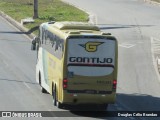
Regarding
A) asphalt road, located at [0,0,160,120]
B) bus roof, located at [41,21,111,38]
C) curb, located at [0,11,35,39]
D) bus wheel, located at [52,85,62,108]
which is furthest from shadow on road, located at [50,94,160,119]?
curb, located at [0,11,35,39]

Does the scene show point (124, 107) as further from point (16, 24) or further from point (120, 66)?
point (16, 24)

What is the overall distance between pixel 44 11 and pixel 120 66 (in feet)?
89.9

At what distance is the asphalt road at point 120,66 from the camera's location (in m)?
25.3

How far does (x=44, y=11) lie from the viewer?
2371 inches

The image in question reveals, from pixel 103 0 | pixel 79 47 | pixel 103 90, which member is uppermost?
pixel 79 47

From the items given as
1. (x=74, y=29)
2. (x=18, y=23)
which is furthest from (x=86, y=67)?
(x=18, y=23)

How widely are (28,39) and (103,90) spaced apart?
23110 millimetres

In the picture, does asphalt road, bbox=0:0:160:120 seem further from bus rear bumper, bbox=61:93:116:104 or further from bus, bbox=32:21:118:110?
bus, bbox=32:21:118:110

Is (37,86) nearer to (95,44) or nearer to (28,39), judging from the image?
(95,44)

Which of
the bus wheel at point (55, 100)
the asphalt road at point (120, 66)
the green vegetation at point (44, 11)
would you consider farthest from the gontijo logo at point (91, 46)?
the green vegetation at point (44, 11)

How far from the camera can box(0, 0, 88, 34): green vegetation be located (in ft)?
175

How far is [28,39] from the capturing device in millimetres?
45406

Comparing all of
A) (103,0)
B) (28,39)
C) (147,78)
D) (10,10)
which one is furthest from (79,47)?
(103,0)

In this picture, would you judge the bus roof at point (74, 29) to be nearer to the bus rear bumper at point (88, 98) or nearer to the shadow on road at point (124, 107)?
the bus rear bumper at point (88, 98)
